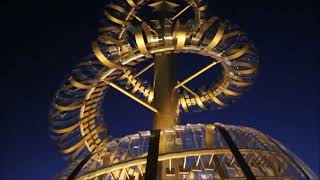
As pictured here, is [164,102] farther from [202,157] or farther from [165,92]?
[202,157]

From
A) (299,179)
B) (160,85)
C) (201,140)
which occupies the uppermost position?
(160,85)

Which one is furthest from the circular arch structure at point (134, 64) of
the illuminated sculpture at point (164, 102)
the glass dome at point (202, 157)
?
the glass dome at point (202, 157)

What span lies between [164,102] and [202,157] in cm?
529

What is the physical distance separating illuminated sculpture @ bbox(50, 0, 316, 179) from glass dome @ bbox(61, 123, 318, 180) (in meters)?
0.03

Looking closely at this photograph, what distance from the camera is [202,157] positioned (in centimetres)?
1309

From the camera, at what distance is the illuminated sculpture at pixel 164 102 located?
13242 millimetres

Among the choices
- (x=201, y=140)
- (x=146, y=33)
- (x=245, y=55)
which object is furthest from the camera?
(x=245, y=55)

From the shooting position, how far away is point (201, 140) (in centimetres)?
1381

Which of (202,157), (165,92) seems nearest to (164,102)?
(165,92)

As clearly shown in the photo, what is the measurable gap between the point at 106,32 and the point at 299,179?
9.69m

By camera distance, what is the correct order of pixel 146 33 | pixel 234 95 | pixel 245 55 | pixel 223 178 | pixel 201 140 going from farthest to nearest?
pixel 234 95 < pixel 245 55 < pixel 146 33 < pixel 201 140 < pixel 223 178

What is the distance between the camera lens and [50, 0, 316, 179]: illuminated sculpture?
13242 millimetres

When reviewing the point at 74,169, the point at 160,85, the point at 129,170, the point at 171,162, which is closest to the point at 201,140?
the point at 171,162

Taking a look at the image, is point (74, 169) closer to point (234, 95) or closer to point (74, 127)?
point (74, 127)
